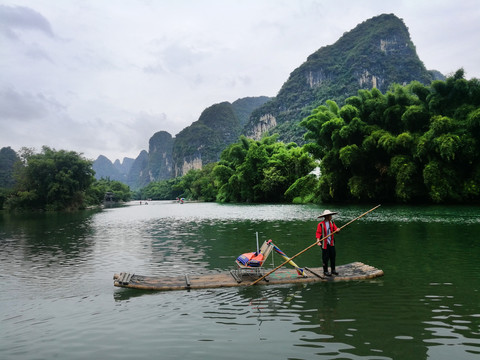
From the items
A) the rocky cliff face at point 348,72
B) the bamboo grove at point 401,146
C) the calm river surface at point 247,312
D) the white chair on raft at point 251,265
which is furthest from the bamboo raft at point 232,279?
the rocky cliff face at point 348,72

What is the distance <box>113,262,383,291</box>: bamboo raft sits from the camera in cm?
887

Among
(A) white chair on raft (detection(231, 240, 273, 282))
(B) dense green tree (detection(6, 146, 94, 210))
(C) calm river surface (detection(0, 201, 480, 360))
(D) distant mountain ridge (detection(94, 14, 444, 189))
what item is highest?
(D) distant mountain ridge (detection(94, 14, 444, 189))

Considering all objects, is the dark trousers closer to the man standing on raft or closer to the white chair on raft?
the man standing on raft

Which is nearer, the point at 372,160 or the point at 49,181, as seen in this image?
the point at 372,160

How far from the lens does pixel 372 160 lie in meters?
40.6

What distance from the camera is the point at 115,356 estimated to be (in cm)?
541

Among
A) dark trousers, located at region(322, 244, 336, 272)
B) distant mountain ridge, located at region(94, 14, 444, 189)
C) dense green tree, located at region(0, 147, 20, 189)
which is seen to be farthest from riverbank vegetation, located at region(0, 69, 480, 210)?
distant mountain ridge, located at region(94, 14, 444, 189)

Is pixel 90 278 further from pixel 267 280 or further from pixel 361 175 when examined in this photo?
pixel 361 175

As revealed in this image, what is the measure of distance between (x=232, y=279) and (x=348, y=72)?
16937 centimetres

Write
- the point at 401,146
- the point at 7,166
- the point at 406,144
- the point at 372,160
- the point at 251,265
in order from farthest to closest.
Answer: the point at 7,166
the point at 372,160
the point at 401,146
the point at 406,144
the point at 251,265

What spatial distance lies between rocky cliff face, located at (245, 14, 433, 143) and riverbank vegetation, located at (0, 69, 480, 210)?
73880mm

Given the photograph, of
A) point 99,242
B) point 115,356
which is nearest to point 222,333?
point 115,356

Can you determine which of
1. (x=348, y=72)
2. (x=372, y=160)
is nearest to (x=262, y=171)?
(x=372, y=160)

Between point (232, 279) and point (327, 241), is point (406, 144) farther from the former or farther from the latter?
point (232, 279)
